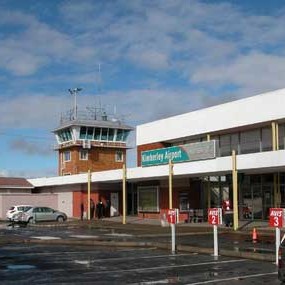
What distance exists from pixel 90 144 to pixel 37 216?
21.4 meters

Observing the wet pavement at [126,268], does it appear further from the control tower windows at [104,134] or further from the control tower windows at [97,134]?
the control tower windows at [104,134]

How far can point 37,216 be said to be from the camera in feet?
155

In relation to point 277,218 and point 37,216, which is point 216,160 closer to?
point 277,218

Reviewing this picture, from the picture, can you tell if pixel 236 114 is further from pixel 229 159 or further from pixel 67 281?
pixel 67 281

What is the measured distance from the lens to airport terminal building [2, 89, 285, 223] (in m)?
34.4

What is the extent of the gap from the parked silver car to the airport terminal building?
12.6 feet

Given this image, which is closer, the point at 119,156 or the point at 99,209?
the point at 99,209

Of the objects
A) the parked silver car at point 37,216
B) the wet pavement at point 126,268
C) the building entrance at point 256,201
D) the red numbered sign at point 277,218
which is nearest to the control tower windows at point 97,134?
the parked silver car at point 37,216

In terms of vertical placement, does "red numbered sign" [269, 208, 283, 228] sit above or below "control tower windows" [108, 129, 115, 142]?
below

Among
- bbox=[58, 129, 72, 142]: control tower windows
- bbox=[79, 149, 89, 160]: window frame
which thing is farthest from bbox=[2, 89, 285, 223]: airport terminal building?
bbox=[58, 129, 72, 142]: control tower windows

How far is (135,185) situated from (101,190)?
10.9ft

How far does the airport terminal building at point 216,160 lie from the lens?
113 feet

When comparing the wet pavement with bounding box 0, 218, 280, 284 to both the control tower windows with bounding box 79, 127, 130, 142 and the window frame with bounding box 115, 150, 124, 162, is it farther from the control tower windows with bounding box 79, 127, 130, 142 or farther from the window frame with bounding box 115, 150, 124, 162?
the window frame with bounding box 115, 150, 124, 162

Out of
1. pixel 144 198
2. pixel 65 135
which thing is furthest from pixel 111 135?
pixel 144 198
